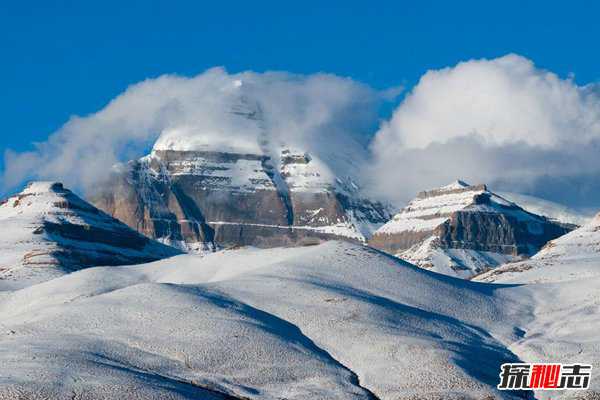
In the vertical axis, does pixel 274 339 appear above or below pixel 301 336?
below

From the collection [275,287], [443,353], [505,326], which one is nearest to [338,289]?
[275,287]

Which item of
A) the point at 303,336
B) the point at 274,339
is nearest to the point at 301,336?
the point at 303,336

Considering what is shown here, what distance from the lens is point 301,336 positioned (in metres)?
140

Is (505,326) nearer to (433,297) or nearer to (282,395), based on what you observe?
(433,297)

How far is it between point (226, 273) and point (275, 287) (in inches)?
1417

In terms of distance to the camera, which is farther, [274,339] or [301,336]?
[301,336]

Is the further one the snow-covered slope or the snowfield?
the snowfield

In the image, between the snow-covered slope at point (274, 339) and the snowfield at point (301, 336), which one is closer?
the snow-covered slope at point (274, 339)

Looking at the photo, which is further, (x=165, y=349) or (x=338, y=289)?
(x=338, y=289)

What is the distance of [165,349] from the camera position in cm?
12762

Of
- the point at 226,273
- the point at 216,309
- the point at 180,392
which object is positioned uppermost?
the point at 226,273

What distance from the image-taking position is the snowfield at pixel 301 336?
378 ft

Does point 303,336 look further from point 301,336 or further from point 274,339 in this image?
point 274,339

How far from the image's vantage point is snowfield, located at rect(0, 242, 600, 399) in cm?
11525
